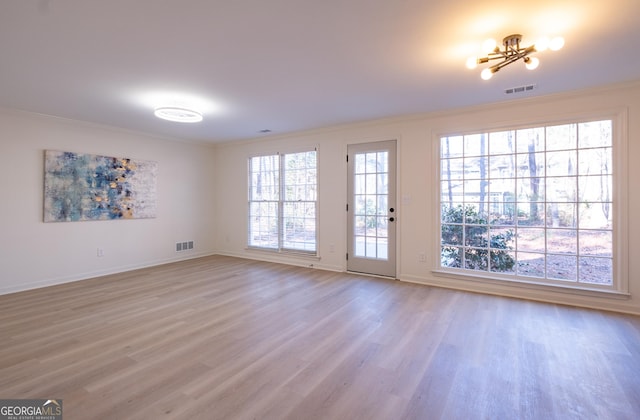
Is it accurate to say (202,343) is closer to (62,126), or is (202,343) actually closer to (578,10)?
(578,10)

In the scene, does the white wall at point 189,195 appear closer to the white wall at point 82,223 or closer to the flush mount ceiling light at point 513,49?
the white wall at point 82,223

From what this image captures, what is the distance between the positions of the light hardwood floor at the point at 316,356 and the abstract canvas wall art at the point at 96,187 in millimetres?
1396

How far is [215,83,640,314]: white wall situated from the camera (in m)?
3.46

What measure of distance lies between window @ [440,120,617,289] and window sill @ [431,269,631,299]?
0.06 meters

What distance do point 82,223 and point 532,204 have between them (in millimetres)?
6755

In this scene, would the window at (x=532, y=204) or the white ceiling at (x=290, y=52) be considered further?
the window at (x=532, y=204)

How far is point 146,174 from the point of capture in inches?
228

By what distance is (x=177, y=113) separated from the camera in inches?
157

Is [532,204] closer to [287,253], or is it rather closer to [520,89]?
[520,89]

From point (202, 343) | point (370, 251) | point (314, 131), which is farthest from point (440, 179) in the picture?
point (202, 343)

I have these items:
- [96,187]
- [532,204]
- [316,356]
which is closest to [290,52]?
[316,356]

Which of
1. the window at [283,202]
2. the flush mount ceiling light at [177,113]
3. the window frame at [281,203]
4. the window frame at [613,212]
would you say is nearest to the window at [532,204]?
the window frame at [613,212]

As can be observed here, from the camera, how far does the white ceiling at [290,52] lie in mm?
2100

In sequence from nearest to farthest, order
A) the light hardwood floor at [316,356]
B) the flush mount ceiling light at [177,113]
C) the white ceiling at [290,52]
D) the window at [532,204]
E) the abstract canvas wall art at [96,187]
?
1. the light hardwood floor at [316,356]
2. the white ceiling at [290,52]
3. the window at [532,204]
4. the flush mount ceiling light at [177,113]
5. the abstract canvas wall art at [96,187]
